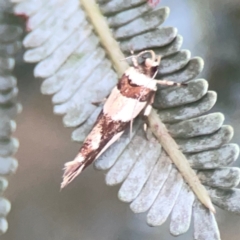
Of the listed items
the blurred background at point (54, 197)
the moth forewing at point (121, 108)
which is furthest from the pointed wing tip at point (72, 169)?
the blurred background at point (54, 197)

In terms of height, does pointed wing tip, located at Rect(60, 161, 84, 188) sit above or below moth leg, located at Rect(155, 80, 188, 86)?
below

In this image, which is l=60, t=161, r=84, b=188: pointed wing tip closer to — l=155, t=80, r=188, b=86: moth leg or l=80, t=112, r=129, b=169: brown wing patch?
l=80, t=112, r=129, b=169: brown wing patch

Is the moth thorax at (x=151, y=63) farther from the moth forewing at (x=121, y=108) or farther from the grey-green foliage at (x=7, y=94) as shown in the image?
the grey-green foliage at (x=7, y=94)

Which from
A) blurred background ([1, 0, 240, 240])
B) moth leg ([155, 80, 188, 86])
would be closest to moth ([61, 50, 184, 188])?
moth leg ([155, 80, 188, 86])

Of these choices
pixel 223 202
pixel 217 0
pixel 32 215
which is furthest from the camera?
pixel 32 215

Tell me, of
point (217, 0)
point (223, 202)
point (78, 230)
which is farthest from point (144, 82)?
point (78, 230)

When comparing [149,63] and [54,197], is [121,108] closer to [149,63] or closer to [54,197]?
[149,63]

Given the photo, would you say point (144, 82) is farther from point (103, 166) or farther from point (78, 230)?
point (78, 230)
